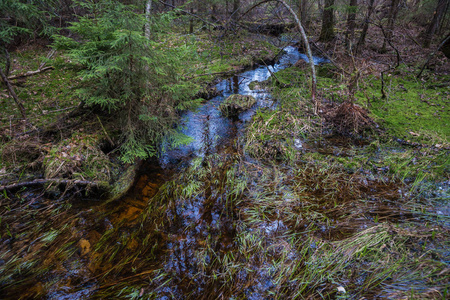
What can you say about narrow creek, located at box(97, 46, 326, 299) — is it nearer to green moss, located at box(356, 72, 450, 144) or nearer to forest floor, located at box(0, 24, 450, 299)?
forest floor, located at box(0, 24, 450, 299)

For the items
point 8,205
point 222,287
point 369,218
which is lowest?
point 222,287

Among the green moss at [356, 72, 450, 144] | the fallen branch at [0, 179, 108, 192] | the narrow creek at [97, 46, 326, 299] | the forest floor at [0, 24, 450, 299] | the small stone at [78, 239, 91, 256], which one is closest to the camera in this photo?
the forest floor at [0, 24, 450, 299]

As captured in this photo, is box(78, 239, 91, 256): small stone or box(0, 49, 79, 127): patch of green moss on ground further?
box(0, 49, 79, 127): patch of green moss on ground

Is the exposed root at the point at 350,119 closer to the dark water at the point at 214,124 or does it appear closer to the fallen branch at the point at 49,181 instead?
the dark water at the point at 214,124

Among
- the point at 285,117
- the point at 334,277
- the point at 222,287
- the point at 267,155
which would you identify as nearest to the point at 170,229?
the point at 222,287

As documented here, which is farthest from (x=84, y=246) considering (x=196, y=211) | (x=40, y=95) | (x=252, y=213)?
(x=40, y=95)

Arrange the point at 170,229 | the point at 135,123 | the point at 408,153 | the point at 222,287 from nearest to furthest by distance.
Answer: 1. the point at 222,287
2. the point at 170,229
3. the point at 408,153
4. the point at 135,123

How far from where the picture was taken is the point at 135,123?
4.64 m

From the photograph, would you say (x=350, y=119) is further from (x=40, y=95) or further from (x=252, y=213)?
(x=40, y=95)

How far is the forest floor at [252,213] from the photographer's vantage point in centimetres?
251

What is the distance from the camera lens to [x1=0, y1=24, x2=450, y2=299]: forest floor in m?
2.51

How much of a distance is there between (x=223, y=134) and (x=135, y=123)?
95.4 inches

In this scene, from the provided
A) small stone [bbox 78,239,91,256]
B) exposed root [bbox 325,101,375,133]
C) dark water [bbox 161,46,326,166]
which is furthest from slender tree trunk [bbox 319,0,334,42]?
small stone [bbox 78,239,91,256]

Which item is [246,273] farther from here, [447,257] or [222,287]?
[447,257]
